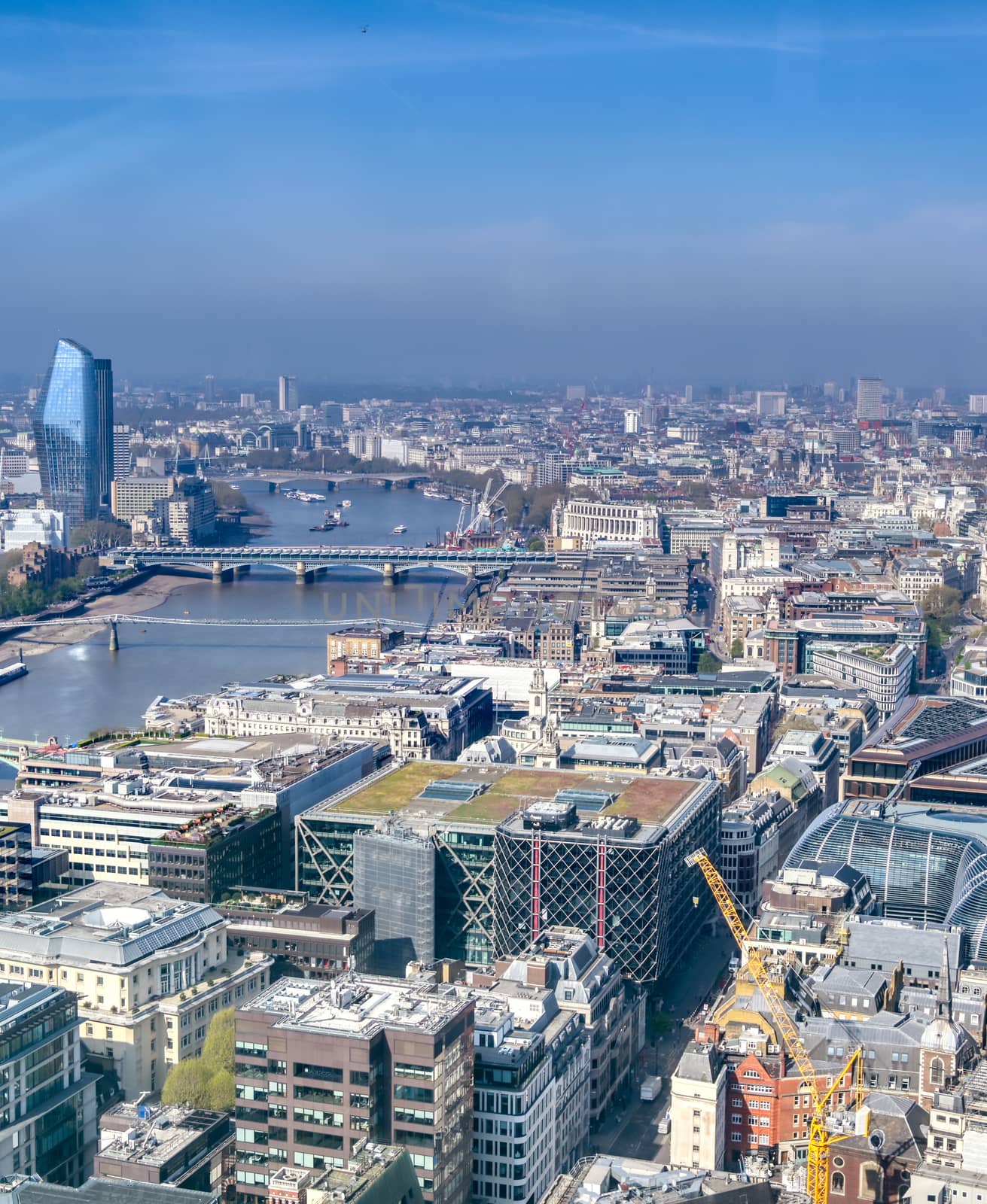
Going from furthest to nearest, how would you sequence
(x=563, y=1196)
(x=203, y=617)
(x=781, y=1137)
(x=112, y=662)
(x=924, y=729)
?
1. (x=203, y=617)
2. (x=112, y=662)
3. (x=924, y=729)
4. (x=781, y=1137)
5. (x=563, y=1196)

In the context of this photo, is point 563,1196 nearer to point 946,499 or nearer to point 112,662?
point 112,662

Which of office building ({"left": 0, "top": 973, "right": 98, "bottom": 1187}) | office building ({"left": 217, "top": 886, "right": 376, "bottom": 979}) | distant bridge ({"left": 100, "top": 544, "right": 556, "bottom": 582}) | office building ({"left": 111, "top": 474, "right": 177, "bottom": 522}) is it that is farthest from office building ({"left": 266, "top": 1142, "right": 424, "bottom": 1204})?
office building ({"left": 111, "top": 474, "right": 177, "bottom": 522})

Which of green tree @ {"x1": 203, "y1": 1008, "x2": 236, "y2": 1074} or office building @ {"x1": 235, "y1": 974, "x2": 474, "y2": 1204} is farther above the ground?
office building @ {"x1": 235, "y1": 974, "x2": 474, "y2": 1204}

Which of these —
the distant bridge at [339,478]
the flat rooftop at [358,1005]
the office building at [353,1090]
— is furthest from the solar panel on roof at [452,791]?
the distant bridge at [339,478]

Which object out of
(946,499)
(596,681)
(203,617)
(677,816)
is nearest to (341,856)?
(677,816)

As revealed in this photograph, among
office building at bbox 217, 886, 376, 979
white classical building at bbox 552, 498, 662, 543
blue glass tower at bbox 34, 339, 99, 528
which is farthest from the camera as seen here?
blue glass tower at bbox 34, 339, 99, 528

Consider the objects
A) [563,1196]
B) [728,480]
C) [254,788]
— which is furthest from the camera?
[728,480]

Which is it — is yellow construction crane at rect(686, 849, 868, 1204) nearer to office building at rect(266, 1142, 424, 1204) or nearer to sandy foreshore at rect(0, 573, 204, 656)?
office building at rect(266, 1142, 424, 1204)
